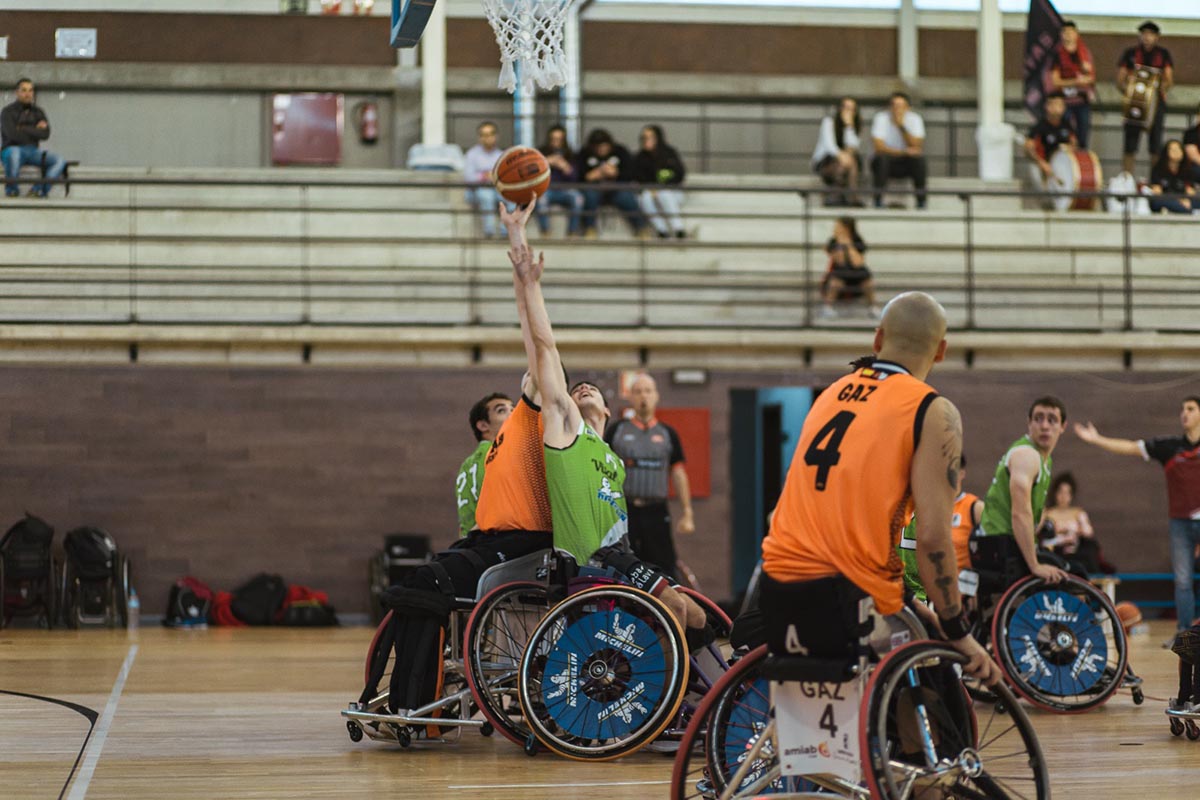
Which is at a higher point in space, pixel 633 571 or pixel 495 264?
pixel 495 264

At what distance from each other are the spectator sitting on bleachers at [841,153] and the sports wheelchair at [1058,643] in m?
8.37

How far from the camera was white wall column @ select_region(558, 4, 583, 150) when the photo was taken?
56.5 feet

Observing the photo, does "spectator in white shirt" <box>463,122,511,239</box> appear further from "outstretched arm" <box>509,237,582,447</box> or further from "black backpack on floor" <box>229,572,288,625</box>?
"outstretched arm" <box>509,237,582,447</box>

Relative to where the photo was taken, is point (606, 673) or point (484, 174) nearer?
point (606, 673)

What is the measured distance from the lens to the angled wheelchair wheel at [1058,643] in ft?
24.7

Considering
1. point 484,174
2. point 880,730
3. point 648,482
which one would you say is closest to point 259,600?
point 648,482

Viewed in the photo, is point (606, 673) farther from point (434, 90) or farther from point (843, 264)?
point (434, 90)

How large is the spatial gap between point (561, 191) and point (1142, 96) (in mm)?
6309

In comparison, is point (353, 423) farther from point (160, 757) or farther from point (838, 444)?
point (838, 444)

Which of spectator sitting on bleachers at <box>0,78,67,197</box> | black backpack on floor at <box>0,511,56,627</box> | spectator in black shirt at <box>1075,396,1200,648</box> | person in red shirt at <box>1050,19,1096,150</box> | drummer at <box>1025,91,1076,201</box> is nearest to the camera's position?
spectator in black shirt at <box>1075,396,1200,648</box>

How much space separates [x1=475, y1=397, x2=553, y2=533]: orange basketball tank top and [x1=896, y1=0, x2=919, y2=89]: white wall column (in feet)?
43.4

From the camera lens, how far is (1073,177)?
16.1 meters

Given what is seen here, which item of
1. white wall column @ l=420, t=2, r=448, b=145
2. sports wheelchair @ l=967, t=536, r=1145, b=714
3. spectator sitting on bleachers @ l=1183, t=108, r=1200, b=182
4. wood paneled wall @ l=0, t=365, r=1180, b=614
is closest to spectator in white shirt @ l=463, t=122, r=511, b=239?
white wall column @ l=420, t=2, r=448, b=145

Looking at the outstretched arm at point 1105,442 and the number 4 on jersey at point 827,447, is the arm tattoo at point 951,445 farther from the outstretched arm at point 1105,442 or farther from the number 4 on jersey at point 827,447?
the outstretched arm at point 1105,442
